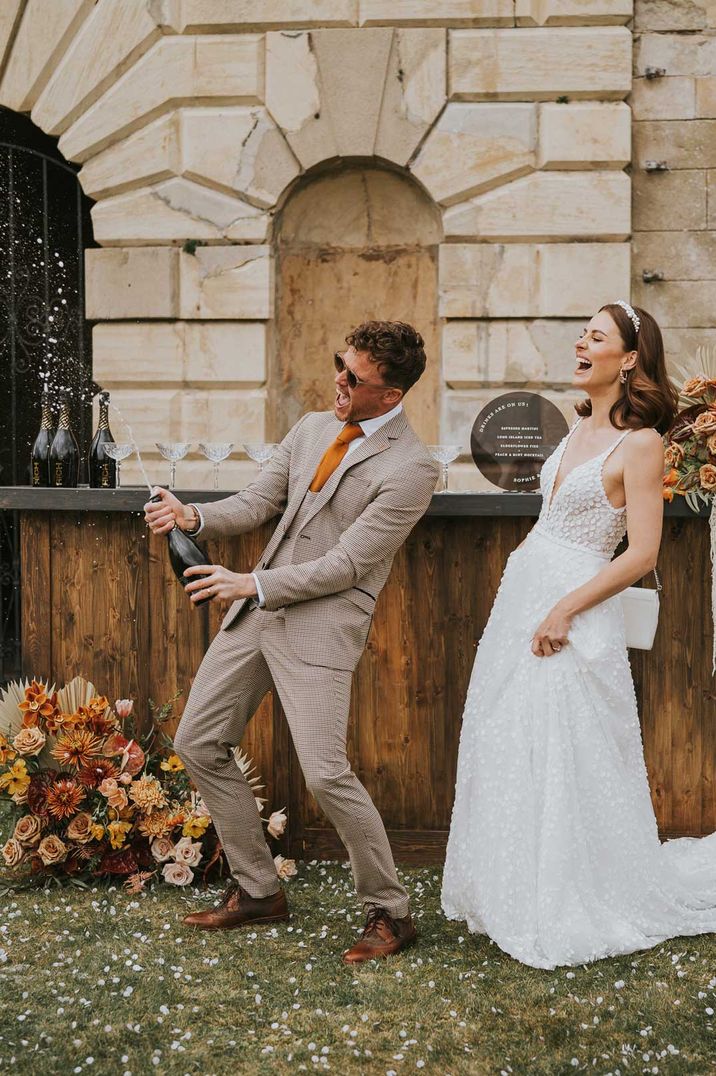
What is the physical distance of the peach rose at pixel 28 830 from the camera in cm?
454

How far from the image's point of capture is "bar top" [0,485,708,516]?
4.61m

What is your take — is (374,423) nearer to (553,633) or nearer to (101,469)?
(553,633)

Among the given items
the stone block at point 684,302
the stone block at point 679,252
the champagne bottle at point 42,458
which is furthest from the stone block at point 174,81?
the champagne bottle at point 42,458

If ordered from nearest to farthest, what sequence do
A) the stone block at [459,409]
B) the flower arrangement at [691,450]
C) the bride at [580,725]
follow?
the bride at [580,725] < the flower arrangement at [691,450] < the stone block at [459,409]

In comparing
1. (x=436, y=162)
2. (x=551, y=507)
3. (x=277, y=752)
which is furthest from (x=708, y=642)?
(x=436, y=162)

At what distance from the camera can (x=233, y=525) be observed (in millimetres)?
4141

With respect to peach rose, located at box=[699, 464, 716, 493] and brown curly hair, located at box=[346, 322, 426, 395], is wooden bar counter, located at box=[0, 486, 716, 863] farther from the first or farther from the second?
brown curly hair, located at box=[346, 322, 426, 395]

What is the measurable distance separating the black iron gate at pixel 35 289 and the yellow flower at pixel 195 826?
12.7 ft

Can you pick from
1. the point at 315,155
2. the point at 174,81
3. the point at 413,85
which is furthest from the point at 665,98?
the point at 174,81

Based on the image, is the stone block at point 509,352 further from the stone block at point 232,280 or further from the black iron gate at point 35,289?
the black iron gate at point 35,289

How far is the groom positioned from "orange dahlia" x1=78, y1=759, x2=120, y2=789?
0.72 meters

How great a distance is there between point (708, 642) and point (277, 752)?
1.88 metres

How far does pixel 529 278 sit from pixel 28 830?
493 cm

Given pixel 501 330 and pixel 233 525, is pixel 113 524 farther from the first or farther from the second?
pixel 501 330
